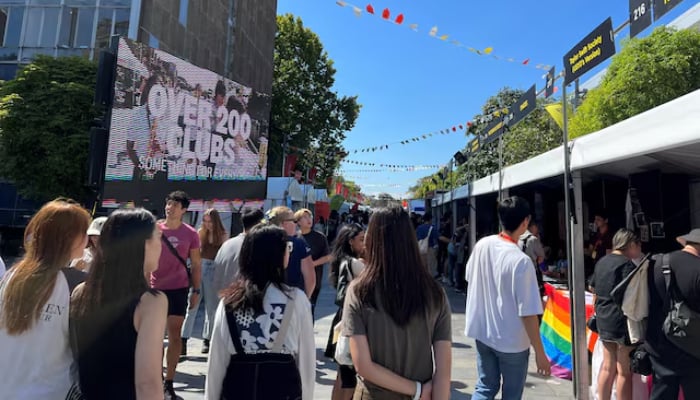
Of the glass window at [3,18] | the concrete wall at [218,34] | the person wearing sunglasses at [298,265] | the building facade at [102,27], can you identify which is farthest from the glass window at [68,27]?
the person wearing sunglasses at [298,265]

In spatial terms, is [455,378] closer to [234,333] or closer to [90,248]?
[234,333]

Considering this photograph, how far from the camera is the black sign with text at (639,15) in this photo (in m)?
3.91

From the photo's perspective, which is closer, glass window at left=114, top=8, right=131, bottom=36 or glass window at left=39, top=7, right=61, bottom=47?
glass window at left=114, top=8, right=131, bottom=36

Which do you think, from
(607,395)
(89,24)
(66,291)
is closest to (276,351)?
(66,291)

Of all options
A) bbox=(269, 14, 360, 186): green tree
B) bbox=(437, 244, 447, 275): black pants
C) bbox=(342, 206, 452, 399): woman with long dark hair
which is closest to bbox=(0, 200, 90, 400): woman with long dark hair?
bbox=(342, 206, 452, 399): woman with long dark hair

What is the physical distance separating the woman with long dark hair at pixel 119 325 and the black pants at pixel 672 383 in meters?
2.91

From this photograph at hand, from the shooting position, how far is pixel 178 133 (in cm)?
598

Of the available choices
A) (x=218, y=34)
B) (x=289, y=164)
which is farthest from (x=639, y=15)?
(x=218, y=34)

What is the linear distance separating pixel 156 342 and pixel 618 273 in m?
3.15

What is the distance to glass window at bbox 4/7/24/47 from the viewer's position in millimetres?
17172

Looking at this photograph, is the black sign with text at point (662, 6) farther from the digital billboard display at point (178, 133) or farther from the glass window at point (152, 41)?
the glass window at point (152, 41)

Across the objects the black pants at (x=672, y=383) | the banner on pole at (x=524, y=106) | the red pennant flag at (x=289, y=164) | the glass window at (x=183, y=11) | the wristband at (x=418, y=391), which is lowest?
the black pants at (x=672, y=383)

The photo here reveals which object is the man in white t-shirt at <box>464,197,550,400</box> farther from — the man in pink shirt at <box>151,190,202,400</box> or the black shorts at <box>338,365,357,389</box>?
the man in pink shirt at <box>151,190,202,400</box>

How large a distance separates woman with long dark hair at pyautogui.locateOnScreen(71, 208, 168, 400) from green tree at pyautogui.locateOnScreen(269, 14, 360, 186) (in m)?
24.6
